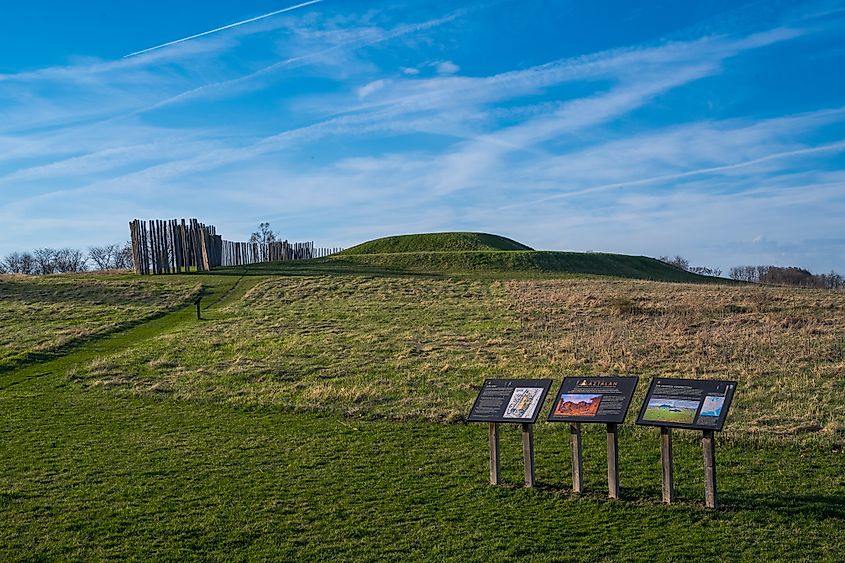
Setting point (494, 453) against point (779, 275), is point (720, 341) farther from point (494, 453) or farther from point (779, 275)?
point (779, 275)

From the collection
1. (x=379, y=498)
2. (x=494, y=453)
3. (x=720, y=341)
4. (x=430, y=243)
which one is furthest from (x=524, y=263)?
(x=379, y=498)

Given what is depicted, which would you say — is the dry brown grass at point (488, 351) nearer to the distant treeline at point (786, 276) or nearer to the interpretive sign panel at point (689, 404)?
the interpretive sign panel at point (689, 404)

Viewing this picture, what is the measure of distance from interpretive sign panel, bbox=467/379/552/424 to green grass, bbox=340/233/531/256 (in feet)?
176

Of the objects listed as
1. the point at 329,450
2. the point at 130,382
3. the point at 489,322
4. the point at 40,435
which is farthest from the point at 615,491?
the point at 489,322

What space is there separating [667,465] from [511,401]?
79.0 inches

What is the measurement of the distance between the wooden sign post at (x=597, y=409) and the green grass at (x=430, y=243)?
5407 centimetres

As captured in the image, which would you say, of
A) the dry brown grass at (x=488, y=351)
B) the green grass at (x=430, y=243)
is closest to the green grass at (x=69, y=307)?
the dry brown grass at (x=488, y=351)

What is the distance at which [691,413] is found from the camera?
336 inches

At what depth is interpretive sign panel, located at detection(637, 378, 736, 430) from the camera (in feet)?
27.5

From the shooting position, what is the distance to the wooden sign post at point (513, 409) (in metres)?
9.38

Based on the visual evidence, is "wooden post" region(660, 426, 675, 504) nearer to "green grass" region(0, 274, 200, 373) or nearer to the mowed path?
the mowed path

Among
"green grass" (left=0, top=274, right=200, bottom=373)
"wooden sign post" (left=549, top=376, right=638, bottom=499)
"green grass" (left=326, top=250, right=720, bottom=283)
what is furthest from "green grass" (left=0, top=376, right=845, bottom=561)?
"green grass" (left=326, top=250, right=720, bottom=283)

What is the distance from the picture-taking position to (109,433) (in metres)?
13.2

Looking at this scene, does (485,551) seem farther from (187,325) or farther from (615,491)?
(187,325)
